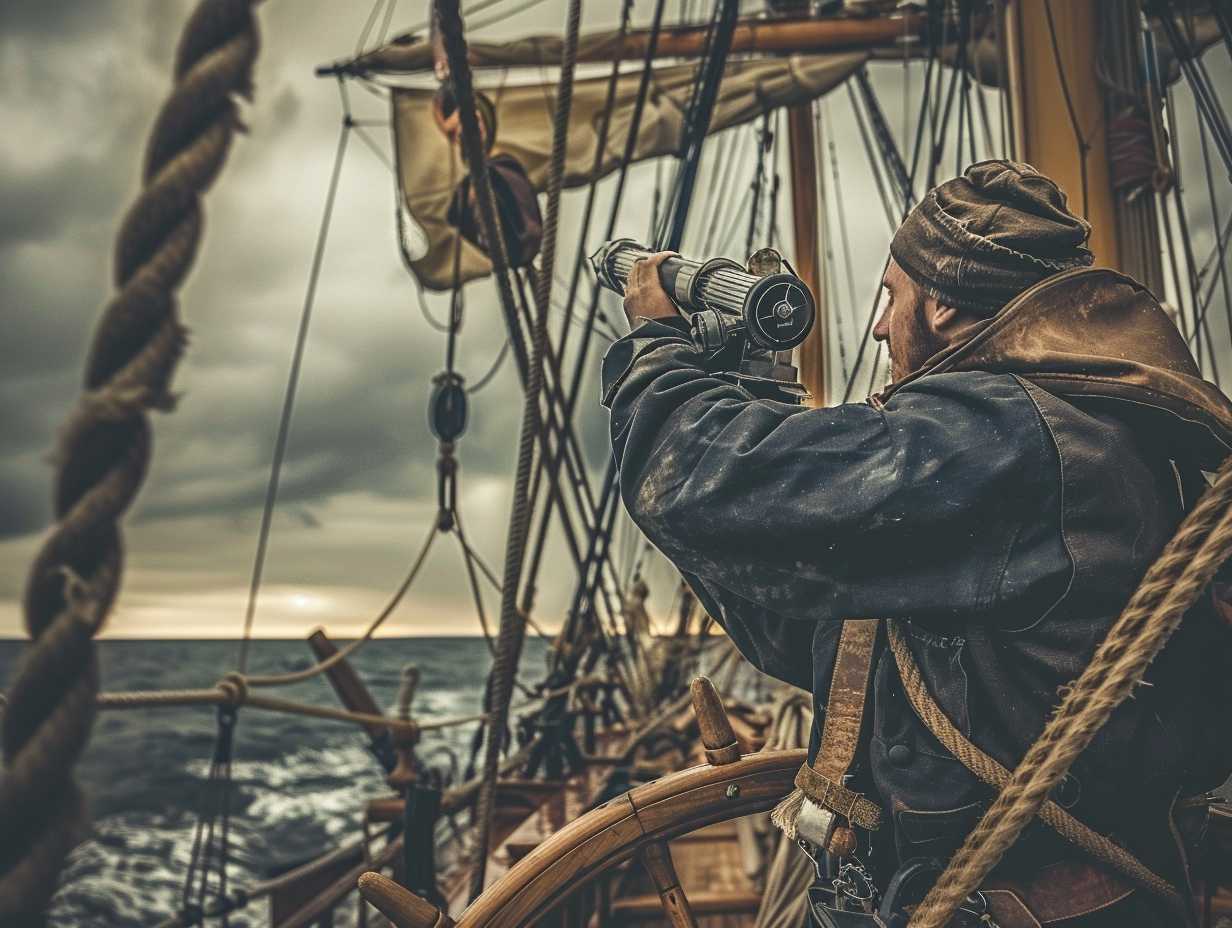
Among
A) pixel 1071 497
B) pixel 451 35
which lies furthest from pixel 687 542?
pixel 451 35

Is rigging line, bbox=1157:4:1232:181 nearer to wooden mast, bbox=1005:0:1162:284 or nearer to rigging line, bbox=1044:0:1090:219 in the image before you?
wooden mast, bbox=1005:0:1162:284

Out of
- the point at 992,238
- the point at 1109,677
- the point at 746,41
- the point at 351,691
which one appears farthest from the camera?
the point at 746,41

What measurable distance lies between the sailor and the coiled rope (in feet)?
2.04

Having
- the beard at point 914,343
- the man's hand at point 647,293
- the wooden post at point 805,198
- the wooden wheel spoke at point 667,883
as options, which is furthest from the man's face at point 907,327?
the wooden post at point 805,198

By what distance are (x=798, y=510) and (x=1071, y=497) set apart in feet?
0.88

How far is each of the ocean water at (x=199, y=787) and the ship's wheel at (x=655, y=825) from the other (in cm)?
51

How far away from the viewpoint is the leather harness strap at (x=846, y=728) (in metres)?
1.06

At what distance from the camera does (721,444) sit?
100 cm

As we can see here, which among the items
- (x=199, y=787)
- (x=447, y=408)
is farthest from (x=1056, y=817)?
(x=199, y=787)

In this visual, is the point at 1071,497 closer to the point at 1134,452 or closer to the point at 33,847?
the point at 1134,452

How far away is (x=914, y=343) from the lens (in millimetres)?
1152

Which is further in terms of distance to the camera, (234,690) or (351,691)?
(351,691)

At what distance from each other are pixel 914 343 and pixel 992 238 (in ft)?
0.51

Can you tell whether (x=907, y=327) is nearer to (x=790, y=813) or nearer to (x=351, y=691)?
(x=790, y=813)
